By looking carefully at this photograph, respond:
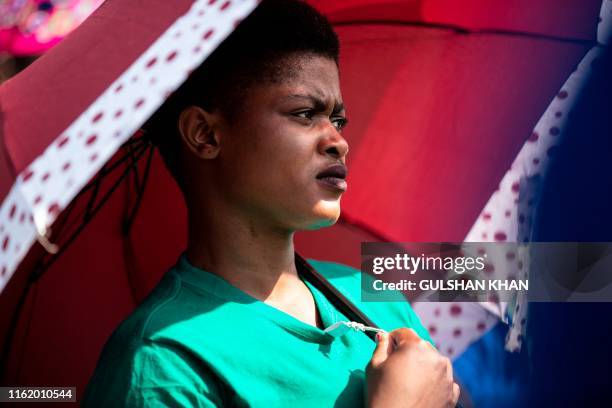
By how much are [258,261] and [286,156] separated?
0.82 feet

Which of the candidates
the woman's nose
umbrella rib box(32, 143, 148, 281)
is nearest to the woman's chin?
the woman's nose

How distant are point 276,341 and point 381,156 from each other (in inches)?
35.2

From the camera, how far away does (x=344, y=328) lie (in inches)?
66.5

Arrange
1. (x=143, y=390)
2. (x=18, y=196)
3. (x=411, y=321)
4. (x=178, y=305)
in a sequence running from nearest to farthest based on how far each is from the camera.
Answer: (x=18, y=196), (x=143, y=390), (x=178, y=305), (x=411, y=321)

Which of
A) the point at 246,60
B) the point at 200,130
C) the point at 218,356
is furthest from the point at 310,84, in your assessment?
the point at 218,356

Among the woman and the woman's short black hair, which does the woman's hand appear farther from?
the woman's short black hair

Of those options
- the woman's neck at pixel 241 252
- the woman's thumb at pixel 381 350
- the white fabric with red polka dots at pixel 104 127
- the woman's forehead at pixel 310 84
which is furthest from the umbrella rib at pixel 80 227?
the white fabric with red polka dots at pixel 104 127

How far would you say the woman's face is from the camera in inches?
64.6

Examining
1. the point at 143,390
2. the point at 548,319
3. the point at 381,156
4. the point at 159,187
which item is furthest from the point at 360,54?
the point at 143,390

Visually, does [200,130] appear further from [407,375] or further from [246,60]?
[407,375]

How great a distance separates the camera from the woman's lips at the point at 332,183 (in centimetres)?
166

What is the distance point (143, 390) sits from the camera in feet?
4.56

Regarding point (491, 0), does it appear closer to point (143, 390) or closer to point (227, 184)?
point (227, 184)

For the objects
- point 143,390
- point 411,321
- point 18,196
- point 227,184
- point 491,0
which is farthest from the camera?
point 491,0
